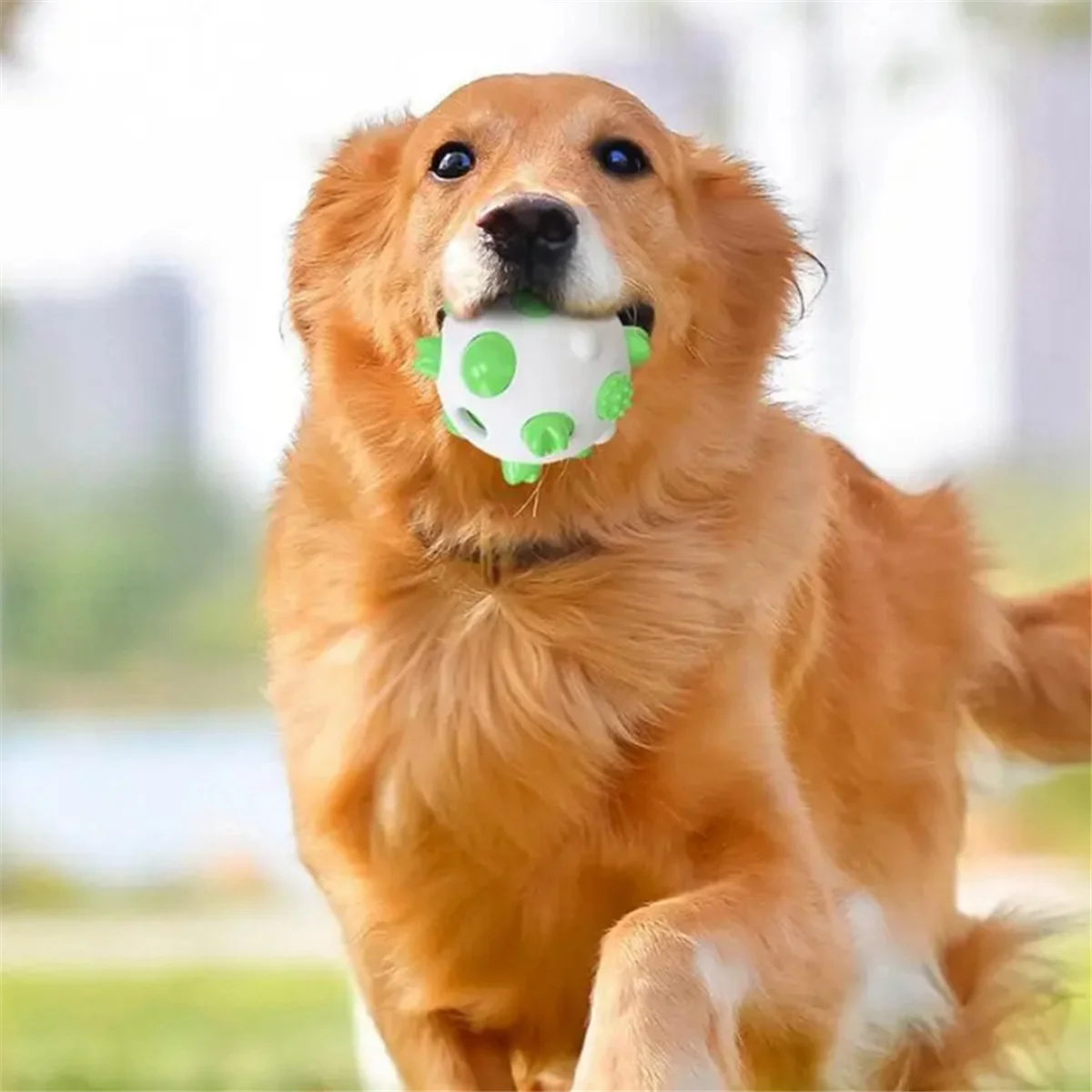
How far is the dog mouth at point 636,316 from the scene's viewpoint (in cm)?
124

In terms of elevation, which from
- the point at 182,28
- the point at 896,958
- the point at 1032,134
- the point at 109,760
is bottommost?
the point at 109,760

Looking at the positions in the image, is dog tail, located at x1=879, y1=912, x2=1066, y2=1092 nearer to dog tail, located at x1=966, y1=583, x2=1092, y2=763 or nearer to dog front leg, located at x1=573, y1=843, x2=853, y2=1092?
dog tail, located at x1=966, y1=583, x2=1092, y2=763

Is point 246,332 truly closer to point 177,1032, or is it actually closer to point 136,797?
point 136,797

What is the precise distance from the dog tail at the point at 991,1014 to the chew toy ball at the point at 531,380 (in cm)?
77

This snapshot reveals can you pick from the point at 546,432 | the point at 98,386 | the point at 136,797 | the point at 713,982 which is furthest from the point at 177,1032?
→ the point at 546,432

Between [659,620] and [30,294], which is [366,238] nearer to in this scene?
[659,620]

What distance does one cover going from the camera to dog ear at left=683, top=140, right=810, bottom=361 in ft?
4.59

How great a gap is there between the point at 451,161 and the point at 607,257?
21 centimetres

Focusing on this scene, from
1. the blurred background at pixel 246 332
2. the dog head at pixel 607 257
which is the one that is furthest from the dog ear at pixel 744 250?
the blurred background at pixel 246 332

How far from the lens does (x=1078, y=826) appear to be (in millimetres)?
2072

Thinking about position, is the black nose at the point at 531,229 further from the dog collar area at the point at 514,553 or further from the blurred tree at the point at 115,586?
the blurred tree at the point at 115,586

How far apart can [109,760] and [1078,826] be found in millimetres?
1242

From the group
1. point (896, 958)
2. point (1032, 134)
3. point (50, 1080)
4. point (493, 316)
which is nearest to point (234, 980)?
point (50, 1080)

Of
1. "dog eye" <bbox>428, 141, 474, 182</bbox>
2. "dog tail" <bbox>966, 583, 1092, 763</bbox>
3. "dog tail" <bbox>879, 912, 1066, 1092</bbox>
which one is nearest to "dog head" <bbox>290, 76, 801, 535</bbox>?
"dog eye" <bbox>428, 141, 474, 182</bbox>
